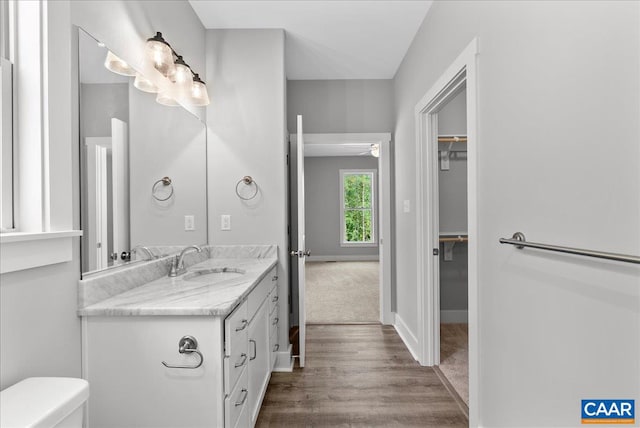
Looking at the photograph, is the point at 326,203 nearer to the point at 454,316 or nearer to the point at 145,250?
the point at 454,316

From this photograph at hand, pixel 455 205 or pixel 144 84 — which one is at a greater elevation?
pixel 144 84

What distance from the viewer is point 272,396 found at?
226 cm

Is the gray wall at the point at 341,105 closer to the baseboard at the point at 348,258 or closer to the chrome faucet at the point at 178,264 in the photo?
the chrome faucet at the point at 178,264

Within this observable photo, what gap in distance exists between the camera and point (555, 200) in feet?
3.74

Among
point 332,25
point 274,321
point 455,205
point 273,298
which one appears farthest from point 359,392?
point 332,25

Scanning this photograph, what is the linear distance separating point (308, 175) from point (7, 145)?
706 cm

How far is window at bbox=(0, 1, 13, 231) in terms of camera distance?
3.46 feet

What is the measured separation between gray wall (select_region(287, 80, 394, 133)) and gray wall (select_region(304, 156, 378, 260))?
4453 millimetres

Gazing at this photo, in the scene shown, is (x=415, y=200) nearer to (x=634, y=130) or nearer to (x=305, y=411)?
(x=305, y=411)

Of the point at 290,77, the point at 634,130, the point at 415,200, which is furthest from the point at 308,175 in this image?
the point at 634,130

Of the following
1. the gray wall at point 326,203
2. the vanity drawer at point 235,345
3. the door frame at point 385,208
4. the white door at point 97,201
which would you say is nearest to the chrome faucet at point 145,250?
the white door at point 97,201

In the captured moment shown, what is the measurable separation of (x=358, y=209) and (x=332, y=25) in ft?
19.3

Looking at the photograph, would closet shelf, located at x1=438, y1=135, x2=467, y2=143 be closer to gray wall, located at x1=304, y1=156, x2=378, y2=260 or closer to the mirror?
the mirror

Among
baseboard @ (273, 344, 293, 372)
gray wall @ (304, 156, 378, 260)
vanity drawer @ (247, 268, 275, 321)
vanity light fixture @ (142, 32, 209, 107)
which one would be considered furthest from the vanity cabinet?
gray wall @ (304, 156, 378, 260)
